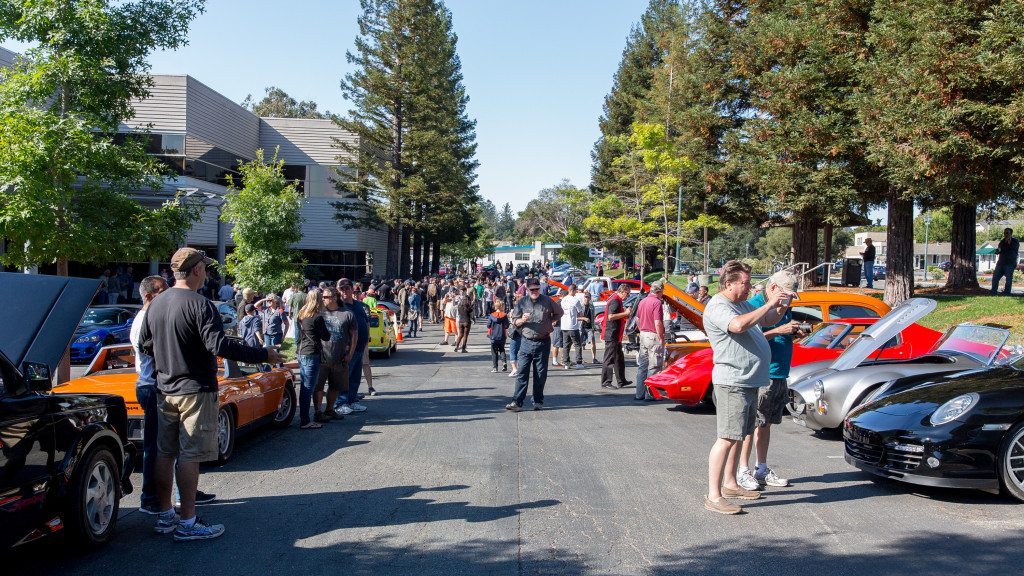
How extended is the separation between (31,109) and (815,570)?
12.1 metres

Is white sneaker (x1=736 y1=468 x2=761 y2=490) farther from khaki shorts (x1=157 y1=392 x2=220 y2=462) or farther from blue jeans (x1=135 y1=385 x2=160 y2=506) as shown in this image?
blue jeans (x1=135 y1=385 x2=160 y2=506)

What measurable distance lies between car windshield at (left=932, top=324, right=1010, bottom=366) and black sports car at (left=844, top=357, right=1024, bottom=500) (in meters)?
1.70

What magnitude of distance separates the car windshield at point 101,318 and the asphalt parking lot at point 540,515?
30.1ft

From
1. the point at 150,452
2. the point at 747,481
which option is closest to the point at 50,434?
the point at 150,452

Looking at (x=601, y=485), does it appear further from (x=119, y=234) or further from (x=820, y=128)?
(x=820, y=128)

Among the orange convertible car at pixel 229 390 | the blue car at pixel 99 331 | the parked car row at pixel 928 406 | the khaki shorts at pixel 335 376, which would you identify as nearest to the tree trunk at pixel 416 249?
the blue car at pixel 99 331

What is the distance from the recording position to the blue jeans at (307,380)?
845 cm

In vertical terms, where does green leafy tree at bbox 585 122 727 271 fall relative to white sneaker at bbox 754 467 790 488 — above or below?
above

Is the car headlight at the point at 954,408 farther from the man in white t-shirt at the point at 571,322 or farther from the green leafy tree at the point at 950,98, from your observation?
the green leafy tree at the point at 950,98

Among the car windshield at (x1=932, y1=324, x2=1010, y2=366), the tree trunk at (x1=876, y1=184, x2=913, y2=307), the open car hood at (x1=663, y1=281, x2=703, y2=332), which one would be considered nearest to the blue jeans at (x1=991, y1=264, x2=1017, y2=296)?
the tree trunk at (x1=876, y1=184, x2=913, y2=307)

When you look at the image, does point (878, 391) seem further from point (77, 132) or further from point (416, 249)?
point (416, 249)

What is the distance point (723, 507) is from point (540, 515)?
137 cm

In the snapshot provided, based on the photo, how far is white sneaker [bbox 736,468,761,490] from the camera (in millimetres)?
5562

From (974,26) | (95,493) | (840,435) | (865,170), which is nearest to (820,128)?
(865,170)
